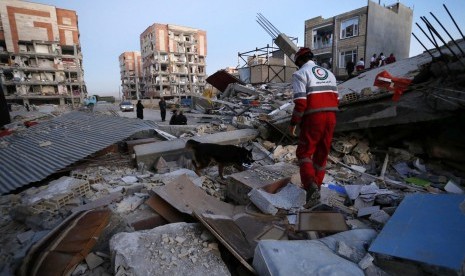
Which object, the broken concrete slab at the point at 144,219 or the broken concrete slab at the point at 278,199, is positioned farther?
the broken concrete slab at the point at 278,199

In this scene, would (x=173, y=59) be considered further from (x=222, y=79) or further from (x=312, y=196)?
(x=312, y=196)

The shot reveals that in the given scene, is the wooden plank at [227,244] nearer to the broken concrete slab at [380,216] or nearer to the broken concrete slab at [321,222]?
the broken concrete slab at [321,222]

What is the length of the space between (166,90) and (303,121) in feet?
188

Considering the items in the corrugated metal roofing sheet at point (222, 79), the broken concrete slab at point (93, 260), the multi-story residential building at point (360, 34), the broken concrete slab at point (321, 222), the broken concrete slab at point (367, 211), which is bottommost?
the broken concrete slab at point (367, 211)

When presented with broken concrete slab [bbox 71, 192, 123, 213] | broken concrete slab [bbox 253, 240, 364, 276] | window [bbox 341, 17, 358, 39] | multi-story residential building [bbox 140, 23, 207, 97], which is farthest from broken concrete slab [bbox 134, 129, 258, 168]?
multi-story residential building [bbox 140, 23, 207, 97]

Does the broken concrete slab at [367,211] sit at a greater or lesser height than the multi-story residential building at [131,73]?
lesser

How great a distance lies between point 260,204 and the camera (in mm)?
3016

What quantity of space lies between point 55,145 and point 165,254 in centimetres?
510

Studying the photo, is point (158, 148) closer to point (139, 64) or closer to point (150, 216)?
point (150, 216)

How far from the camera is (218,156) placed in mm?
4695

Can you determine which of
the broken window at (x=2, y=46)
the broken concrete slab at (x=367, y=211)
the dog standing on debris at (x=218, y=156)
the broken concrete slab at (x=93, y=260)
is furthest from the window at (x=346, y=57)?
the broken window at (x=2, y=46)

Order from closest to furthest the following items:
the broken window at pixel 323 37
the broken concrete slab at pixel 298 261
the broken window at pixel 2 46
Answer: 1. the broken concrete slab at pixel 298 261
2. the broken window at pixel 323 37
3. the broken window at pixel 2 46

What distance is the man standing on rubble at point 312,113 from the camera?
304cm

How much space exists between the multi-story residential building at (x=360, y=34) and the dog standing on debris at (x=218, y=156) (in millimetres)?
20952
